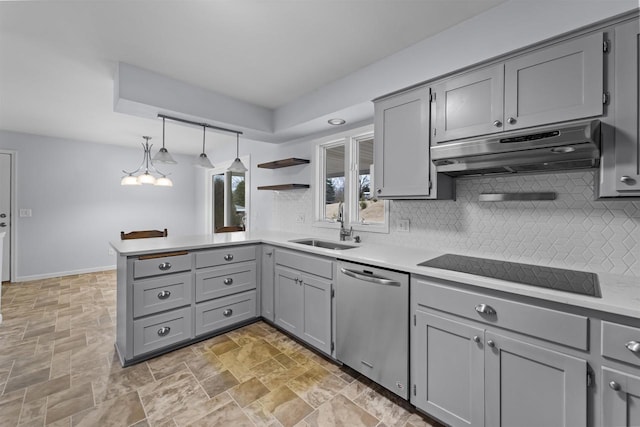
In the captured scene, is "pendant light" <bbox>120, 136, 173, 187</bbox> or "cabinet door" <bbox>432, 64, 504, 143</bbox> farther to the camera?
"pendant light" <bbox>120, 136, 173, 187</bbox>

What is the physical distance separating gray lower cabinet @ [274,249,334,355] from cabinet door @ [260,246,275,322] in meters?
0.08

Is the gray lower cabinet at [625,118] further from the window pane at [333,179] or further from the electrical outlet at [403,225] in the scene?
the window pane at [333,179]

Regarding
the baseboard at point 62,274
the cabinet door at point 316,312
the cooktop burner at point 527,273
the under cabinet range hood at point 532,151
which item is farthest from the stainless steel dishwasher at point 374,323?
the baseboard at point 62,274

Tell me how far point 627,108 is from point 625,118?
5 cm

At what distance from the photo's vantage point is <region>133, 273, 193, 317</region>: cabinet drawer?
2.23 metres

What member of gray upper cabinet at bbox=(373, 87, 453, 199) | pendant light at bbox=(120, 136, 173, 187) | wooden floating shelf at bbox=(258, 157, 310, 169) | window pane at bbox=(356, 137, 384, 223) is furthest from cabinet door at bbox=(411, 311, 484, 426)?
pendant light at bbox=(120, 136, 173, 187)

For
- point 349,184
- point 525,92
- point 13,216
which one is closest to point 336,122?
point 349,184

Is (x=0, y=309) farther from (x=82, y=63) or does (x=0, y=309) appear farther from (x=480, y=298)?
(x=480, y=298)

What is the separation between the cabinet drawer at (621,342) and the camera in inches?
40.8

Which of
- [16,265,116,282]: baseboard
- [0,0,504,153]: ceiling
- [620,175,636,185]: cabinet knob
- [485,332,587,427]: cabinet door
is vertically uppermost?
[0,0,504,153]: ceiling

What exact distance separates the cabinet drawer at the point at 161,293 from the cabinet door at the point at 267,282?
74 cm

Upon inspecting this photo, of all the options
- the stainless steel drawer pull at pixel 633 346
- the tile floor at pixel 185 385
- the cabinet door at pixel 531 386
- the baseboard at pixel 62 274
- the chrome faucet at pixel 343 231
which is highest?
A: the chrome faucet at pixel 343 231

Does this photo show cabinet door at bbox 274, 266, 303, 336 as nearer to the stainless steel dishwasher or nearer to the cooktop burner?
the stainless steel dishwasher

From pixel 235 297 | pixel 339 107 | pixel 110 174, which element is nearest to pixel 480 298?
pixel 339 107
